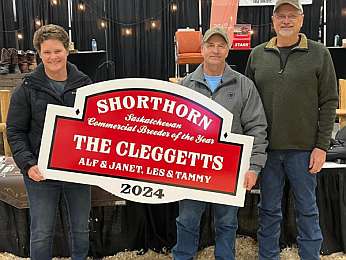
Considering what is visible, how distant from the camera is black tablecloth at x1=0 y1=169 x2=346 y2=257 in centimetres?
280

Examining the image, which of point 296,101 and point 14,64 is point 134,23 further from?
point 296,101

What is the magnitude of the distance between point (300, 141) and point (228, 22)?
5606 millimetres

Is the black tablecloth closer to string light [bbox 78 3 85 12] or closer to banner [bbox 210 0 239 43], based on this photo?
banner [bbox 210 0 239 43]

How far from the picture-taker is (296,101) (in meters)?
2.20

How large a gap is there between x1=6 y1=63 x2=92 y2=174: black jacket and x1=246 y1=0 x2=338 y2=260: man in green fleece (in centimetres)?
98

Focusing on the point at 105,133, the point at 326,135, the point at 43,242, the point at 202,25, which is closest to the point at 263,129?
the point at 326,135

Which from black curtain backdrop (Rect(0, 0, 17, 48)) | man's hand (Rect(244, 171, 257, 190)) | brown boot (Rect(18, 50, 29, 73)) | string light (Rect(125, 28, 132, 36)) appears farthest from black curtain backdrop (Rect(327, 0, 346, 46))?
man's hand (Rect(244, 171, 257, 190))

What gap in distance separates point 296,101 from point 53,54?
45.5 inches

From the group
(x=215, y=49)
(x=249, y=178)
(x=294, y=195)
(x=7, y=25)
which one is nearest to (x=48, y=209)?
(x=249, y=178)

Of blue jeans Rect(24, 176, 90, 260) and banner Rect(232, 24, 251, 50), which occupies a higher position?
Answer: banner Rect(232, 24, 251, 50)

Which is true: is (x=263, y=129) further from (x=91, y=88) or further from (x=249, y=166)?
A: (x=91, y=88)

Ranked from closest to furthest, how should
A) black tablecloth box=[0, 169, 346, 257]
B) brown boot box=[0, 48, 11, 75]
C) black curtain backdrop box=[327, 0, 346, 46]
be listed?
1. black tablecloth box=[0, 169, 346, 257]
2. brown boot box=[0, 48, 11, 75]
3. black curtain backdrop box=[327, 0, 346, 46]

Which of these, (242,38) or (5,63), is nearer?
(5,63)

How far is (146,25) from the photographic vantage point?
31.3ft
